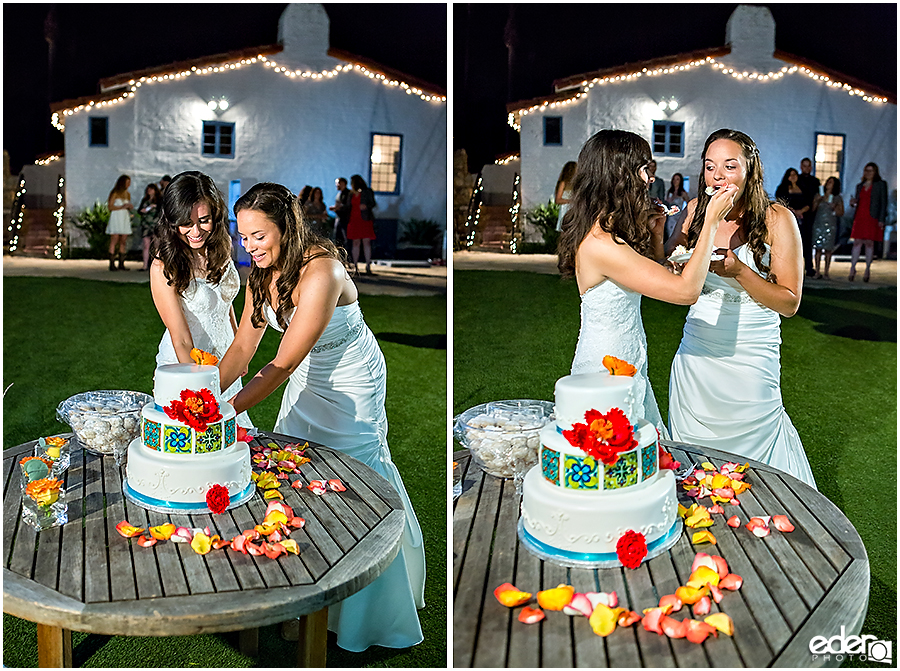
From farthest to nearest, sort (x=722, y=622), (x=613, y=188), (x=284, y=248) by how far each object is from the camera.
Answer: (x=284, y=248) < (x=613, y=188) < (x=722, y=622)

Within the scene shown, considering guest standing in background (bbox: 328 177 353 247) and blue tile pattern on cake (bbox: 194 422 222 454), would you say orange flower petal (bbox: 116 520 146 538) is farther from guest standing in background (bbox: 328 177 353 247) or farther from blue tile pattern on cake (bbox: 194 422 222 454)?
guest standing in background (bbox: 328 177 353 247)

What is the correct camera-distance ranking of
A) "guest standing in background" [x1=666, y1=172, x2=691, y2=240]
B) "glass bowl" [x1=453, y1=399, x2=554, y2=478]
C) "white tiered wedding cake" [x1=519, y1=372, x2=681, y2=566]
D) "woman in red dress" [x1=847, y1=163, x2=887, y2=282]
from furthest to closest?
1. "woman in red dress" [x1=847, y1=163, x2=887, y2=282]
2. "guest standing in background" [x1=666, y1=172, x2=691, y2=240]
3. "glass bowl" [x1=453, y1=399, x2=554, y2=478]
4. "white tiered wedding cake" [x1=519, y1=372, x2=681, y2=566]

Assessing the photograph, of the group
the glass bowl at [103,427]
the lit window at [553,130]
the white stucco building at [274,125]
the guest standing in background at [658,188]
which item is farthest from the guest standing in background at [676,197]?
the glass bowl at [103,427]

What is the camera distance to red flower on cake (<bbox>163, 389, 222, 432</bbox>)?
5.74 ft

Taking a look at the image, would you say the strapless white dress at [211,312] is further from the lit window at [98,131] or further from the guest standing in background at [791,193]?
the guest standing in background at [791,193]

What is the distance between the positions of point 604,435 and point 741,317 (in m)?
1.24

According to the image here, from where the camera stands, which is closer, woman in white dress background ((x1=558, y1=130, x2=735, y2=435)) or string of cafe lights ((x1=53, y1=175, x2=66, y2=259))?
woman in white dress background ((x1=558, y1=130, x2=735, y2=435))

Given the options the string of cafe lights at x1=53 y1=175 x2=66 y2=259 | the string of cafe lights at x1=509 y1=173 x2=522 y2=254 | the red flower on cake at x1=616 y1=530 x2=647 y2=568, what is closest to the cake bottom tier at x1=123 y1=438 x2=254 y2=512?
the red flower on cake at x1=616 y1=530 x2=647 y2=568

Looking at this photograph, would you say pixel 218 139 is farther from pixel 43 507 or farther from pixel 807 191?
pixel 807 191

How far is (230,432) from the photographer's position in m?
1.84

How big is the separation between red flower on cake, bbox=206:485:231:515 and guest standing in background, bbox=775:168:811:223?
2020 mm

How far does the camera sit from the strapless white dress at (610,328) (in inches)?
88.3

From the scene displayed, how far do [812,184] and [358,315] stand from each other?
5.55 ft

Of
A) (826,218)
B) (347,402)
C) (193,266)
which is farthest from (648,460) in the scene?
(193,266)
